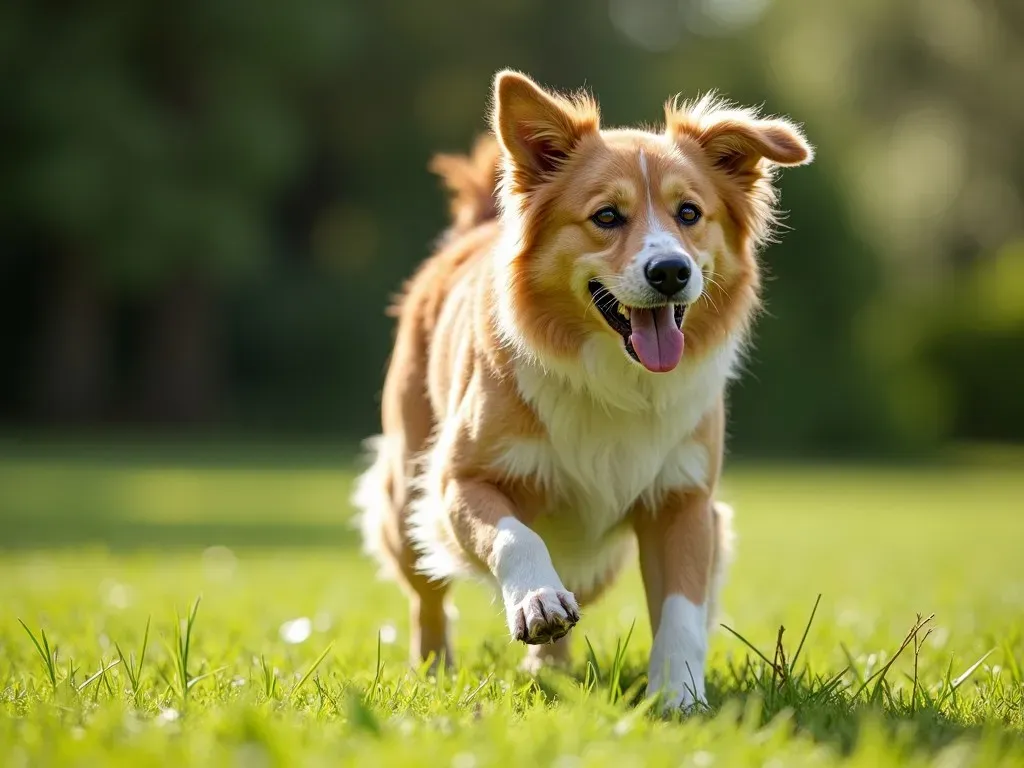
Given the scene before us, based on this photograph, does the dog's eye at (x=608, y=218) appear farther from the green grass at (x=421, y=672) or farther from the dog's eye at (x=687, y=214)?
the green grass at (x=421, y=672)

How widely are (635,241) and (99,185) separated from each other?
19624mm

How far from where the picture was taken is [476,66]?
85.9ft

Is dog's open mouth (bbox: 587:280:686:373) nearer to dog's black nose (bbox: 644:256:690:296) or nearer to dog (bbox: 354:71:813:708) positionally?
dog (bbox: 354:71:813:708)

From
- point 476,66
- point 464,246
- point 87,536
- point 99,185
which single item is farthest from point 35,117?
point 464,246

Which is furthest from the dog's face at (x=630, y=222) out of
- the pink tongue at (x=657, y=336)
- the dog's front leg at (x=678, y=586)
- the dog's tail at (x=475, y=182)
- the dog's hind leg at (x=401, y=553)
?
the dog's tail at (x=475, y=182)

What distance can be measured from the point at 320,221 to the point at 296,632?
22.7 m

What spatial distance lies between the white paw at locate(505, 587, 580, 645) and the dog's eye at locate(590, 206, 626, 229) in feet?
4.73

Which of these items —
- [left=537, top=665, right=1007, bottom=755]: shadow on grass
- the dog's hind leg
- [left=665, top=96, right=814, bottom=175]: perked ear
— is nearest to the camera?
[left=537, top=665, right=1007, bottom=755]: shadow on grass

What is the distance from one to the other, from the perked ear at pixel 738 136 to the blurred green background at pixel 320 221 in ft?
62.0

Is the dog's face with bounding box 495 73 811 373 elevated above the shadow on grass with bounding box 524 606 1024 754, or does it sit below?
above

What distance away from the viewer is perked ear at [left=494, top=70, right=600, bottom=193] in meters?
4.70

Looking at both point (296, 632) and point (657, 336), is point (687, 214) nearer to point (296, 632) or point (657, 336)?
point (657, 336)

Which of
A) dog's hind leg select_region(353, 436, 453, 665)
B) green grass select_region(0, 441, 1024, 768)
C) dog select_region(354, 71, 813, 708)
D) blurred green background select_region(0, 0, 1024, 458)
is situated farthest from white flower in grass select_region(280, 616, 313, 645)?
blurred green background select_region(0, 0, 1024, 458)

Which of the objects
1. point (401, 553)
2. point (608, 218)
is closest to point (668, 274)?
point (608, 218)
